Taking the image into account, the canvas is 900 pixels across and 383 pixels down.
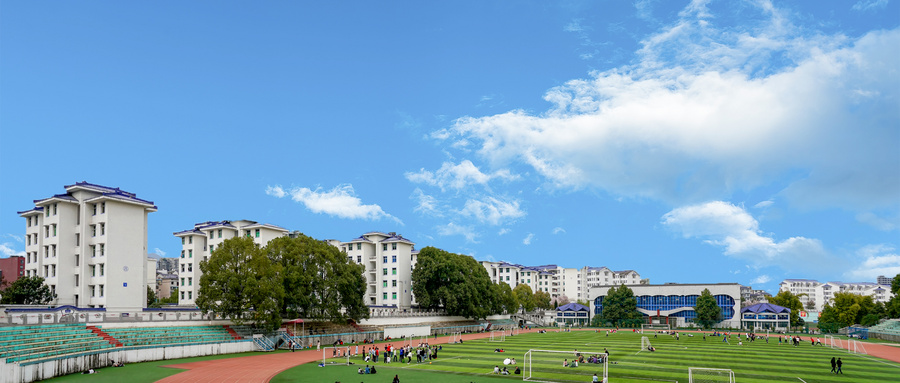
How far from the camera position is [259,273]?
60.6 metres

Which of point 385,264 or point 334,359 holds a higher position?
point 385,264

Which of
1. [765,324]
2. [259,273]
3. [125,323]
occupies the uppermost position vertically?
[259,273]

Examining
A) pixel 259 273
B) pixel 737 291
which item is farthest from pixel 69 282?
pixel 737 291

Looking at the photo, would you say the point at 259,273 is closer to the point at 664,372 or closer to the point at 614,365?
the point at 614,365

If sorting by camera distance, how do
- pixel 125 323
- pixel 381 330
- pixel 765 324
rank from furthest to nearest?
pixel 765 324
pixel 381 330
pixel 125 323

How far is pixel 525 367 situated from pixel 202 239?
73834 mm

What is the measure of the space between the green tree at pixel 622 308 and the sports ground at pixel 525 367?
57474 mm

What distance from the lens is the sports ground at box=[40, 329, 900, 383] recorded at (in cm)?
4050

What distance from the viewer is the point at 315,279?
6738 centimetres

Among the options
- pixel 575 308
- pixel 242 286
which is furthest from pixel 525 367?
pixel 575 308

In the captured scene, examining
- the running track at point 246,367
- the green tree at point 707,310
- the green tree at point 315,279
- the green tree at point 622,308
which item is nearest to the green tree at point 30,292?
the green tree at point 315,279

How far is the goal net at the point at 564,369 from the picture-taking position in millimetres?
40406

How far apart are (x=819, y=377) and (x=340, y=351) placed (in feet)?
133

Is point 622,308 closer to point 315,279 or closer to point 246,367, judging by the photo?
point 315,279
